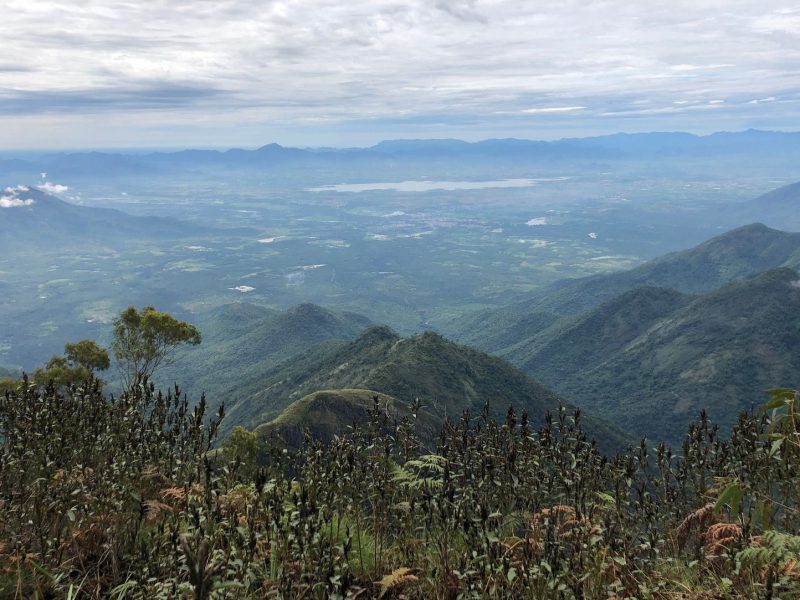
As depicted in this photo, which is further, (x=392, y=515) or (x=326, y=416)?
(x=326, y=416)

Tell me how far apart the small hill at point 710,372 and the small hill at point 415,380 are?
5003cm

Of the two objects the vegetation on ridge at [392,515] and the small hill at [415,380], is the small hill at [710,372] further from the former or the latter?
the vegetation on ridge at [392,515]

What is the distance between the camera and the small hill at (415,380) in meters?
98.4

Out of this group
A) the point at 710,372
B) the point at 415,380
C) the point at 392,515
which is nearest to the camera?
the point at 392,515

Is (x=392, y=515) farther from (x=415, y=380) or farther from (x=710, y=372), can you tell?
(x=710, y=372)

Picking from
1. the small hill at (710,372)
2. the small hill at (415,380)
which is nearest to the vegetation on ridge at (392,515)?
the small hill at (415,380)

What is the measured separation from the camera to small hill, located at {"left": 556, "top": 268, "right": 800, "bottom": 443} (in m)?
153

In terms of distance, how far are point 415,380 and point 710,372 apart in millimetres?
111001

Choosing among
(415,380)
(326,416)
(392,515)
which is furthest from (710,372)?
(392,515)

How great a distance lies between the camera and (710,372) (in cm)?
16762

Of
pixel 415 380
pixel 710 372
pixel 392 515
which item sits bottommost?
pixel 710 372

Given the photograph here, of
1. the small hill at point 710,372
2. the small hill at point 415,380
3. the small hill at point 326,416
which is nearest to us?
the small hill at point 326,416

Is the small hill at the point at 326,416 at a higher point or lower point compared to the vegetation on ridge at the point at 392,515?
lower

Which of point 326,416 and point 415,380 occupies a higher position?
point 326,416
